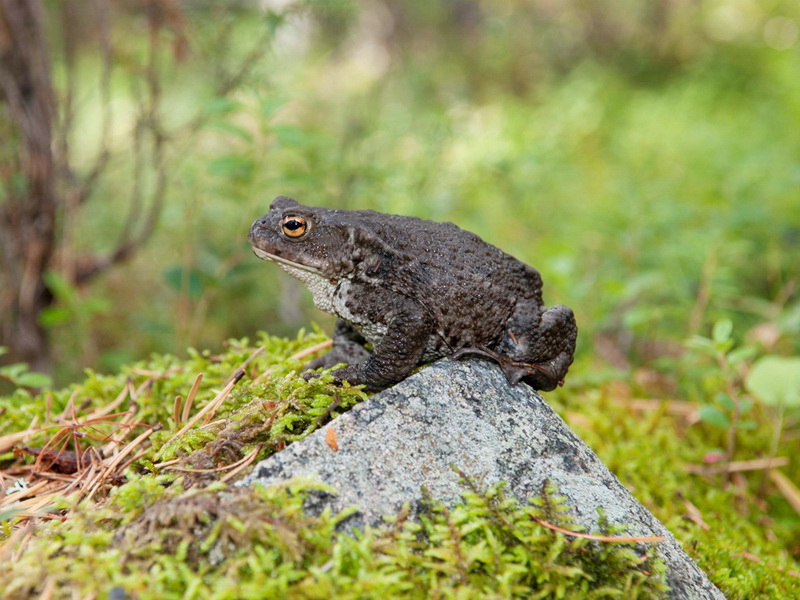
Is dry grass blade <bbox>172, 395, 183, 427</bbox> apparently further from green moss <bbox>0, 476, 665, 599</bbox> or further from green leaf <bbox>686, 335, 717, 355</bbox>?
green leaf <bbox>686, 335, 717, 355</bbox>

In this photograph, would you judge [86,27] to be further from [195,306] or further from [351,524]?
[351,524]

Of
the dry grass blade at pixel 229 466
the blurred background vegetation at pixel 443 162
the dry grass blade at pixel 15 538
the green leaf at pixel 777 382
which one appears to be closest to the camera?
the dry grass blade at pixel 15 538

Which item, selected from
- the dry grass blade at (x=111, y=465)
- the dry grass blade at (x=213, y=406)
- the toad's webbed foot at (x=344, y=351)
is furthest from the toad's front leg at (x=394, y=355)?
the dry grass blade at (x=111, y=465)

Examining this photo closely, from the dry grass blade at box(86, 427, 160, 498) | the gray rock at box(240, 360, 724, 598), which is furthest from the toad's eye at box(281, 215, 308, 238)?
the dry grass blade at box(86, 427, 160, 498)

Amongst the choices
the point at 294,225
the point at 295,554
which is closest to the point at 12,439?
the point at 294,225

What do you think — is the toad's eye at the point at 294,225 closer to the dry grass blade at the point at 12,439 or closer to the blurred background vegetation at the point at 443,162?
the dry grass blade at the point at 12,439

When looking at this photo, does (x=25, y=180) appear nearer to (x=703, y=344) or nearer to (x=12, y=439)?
(x=12, y=439)
